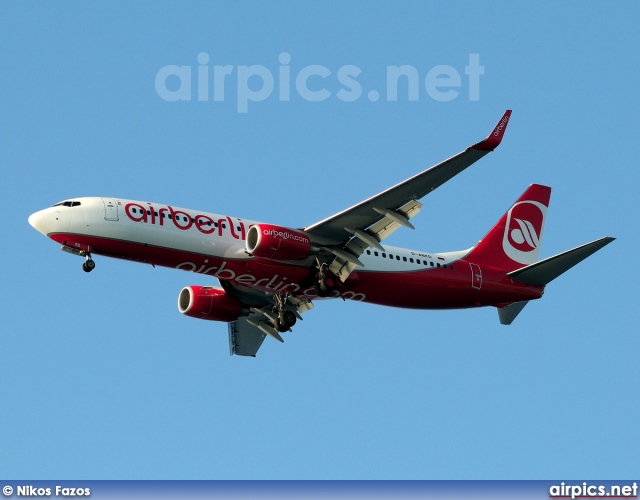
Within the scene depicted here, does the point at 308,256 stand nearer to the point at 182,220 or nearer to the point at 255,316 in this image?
the point at 182,220

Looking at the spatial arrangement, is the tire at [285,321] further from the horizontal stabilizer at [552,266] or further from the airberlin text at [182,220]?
the horizontal stabilizer at [552,266]

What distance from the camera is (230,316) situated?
6341 cm

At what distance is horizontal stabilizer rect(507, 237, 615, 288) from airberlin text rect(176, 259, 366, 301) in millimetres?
8108

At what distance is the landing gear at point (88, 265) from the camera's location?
55125 millimetres

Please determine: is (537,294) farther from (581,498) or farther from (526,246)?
(581,498)

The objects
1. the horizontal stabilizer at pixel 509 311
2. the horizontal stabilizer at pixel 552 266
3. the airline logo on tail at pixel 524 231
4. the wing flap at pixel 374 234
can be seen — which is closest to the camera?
the wing flap at pixel 374 234

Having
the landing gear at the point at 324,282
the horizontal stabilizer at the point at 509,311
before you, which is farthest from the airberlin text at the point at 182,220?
the horizontal stabilizer at the point at 509,311

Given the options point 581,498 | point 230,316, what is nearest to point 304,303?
point 230,316

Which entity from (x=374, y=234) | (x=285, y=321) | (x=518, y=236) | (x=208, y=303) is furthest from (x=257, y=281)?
(x=518, y=236)

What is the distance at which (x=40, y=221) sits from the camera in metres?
55.1

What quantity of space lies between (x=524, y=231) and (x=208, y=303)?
16.6 metres

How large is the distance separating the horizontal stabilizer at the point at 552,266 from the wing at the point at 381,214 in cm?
806

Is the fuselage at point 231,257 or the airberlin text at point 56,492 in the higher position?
the fuselage at point 231,257

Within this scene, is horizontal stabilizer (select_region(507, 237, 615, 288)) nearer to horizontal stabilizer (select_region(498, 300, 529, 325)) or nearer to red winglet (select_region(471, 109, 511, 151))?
horizontal stabilizer (select_region(498, 300, 529, 325))
